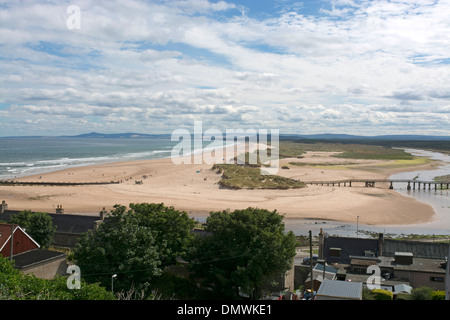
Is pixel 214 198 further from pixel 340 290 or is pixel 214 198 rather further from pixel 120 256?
pixel 340 290

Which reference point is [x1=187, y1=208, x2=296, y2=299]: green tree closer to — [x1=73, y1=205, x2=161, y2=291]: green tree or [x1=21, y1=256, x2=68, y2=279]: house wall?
[x1=73, y1=205, x2=161, y2=291]: green tree

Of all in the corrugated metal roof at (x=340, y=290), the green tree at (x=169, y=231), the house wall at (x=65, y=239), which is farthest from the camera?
the house wall at (x=65, y=239)

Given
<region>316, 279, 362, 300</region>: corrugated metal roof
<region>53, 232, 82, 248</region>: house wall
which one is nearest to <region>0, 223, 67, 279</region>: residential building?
<region>53, 232, 82, 248</region>: house wall

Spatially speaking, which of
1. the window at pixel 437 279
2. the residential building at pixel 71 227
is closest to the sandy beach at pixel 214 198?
the residential building at pixel 71 227

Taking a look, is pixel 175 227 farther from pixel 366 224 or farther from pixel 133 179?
pixel 133 179

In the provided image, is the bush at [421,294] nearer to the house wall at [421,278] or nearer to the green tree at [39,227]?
the house wall at [421,278]
